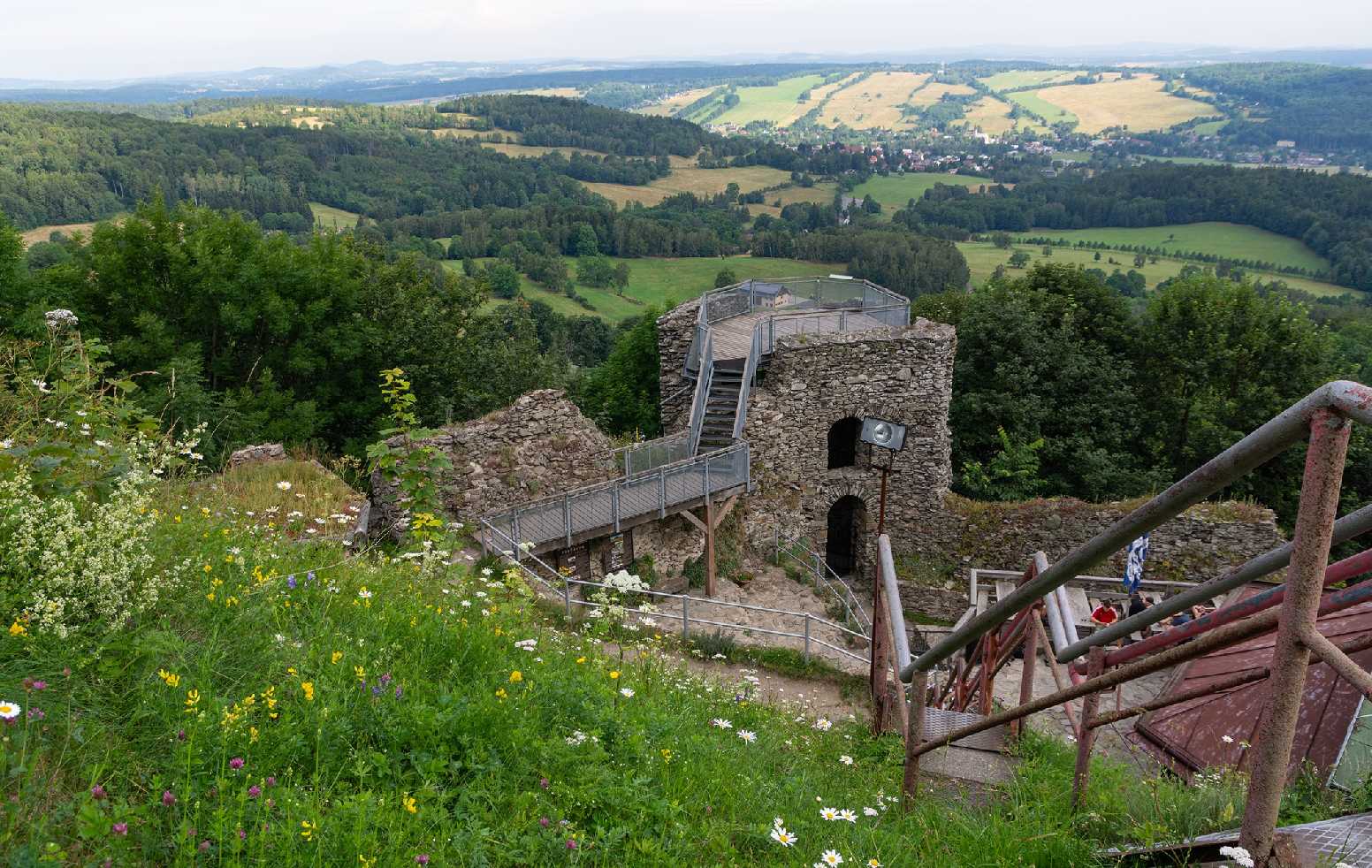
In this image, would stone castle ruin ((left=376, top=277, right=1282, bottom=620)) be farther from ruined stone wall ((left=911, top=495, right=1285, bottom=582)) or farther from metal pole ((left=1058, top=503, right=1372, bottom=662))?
metal pole ((left=1058, top=503, right=1372, bottom=662))

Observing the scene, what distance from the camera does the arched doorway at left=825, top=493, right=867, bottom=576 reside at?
60.3 ft

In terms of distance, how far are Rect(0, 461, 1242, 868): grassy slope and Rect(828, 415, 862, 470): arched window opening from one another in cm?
1379

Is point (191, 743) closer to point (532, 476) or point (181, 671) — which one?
point (181, 671)

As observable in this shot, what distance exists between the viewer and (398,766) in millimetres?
3271

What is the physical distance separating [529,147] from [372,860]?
158610mm

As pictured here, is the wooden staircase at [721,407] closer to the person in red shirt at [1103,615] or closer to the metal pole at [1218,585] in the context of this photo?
the person in red shirt at [1103,615]

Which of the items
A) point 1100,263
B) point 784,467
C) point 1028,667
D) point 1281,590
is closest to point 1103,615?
point 784,467

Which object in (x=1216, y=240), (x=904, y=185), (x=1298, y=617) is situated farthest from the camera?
(x=904, y=185)

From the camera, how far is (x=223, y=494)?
23.0 ft

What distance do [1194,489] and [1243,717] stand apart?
7195mm

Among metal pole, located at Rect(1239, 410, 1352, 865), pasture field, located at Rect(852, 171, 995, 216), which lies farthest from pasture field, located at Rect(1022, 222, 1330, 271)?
metal pole, located at Rect(1239, 410, 1352, 865)

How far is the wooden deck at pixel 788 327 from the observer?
55.3ft

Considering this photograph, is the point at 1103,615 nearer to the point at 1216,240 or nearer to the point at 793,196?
the point at 1216,240

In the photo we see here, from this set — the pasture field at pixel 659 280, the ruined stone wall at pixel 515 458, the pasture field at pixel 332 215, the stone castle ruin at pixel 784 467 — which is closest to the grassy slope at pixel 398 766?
the ruined stone wall at pixel 515 458
